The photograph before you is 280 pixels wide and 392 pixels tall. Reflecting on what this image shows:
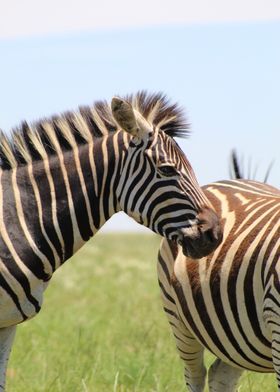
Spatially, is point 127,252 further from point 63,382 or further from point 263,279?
point 263,279

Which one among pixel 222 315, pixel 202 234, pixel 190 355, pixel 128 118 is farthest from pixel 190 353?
pixel 128 118

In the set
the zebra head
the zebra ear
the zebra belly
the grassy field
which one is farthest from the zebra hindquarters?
the zebra ear

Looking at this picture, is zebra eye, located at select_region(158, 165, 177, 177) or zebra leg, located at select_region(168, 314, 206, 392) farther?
zebra leg, located at select_region(168, 314, 206, 392)

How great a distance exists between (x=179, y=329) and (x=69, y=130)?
6.59ft

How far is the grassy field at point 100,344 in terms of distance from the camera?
344 inches

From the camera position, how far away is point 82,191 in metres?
6.22

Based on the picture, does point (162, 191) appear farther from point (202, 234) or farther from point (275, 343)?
point (275, 343)

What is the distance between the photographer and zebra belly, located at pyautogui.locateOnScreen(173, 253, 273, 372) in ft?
20.9

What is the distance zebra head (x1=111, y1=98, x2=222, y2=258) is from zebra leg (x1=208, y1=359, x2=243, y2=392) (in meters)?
1.85

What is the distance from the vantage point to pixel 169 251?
738 centimetres

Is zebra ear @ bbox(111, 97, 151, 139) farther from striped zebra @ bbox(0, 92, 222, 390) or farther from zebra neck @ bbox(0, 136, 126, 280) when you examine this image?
zebra neck @ bbox(0, 136, 126, 280)

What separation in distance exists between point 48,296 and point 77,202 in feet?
41.1

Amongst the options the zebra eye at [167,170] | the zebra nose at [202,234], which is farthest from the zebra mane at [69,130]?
the zebra nose at [202,234]

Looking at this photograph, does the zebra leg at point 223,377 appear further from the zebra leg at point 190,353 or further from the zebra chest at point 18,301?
the zebra chest at point 18,301
